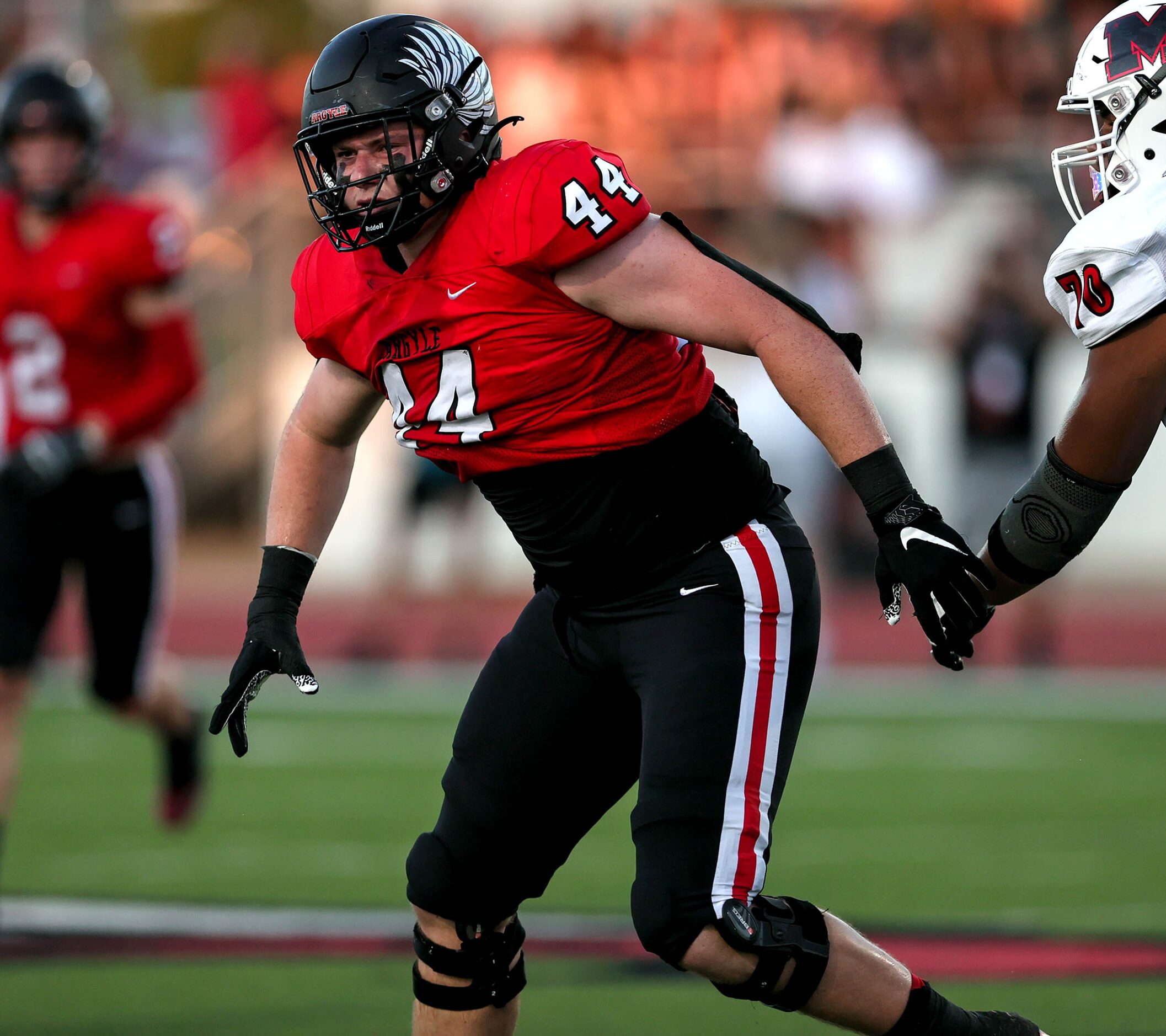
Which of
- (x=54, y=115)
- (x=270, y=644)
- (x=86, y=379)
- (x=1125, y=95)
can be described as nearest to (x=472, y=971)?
(x=270, y=644)

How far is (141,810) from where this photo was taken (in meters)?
6.52

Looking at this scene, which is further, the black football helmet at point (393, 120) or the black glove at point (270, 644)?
the black glove at point (270, 644)

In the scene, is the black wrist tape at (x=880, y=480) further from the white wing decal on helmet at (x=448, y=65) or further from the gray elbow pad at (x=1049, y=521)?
the white wing decal on helmet at (x=448, y=65)

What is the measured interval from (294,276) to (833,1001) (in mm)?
1545

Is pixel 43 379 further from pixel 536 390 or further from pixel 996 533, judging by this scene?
pixel 996 533

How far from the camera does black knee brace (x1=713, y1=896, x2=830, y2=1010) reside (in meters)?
2.87

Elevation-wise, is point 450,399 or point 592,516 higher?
point 450,399

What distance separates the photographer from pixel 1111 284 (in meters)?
2.70

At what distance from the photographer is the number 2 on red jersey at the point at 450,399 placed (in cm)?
305

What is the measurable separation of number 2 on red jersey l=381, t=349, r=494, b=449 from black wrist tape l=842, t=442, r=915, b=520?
0.62m

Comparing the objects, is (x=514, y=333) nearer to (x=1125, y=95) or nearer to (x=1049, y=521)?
(x=1049, y=521)

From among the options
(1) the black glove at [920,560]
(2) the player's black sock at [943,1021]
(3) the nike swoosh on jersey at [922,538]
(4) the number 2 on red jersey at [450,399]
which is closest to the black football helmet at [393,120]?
(4) the number 2 on red jersey at [450,399]

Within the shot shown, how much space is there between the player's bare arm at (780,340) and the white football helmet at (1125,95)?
0.47 m

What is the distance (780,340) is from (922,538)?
39cm
